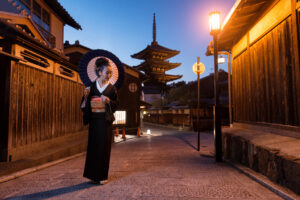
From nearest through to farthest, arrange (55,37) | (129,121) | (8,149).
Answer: (8,149) < (55,37) < (129,121)

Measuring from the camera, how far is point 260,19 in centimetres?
584

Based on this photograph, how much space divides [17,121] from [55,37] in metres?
8.41

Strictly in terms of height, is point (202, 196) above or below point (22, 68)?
below

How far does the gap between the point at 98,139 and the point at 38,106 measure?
13.1ft

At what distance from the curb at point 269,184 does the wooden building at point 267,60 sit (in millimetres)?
1415

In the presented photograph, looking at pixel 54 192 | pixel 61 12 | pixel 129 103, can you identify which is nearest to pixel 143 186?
pixel 54 192

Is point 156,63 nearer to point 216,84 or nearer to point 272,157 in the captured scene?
point 216,84

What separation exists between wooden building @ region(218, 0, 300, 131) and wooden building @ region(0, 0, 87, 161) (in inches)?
246

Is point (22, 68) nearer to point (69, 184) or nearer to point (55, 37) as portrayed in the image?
point (69, 184)

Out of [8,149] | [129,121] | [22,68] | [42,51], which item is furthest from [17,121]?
[129,121]

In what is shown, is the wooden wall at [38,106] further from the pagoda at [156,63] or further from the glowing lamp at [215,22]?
the pagoda at [156,63]

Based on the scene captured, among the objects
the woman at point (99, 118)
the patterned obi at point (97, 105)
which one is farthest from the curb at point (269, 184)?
the patterned obi at point (97, 105)

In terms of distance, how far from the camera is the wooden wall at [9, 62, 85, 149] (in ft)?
18.1

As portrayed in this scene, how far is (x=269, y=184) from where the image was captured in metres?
3.39
